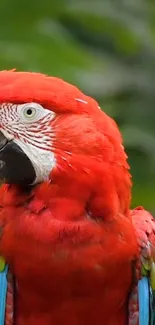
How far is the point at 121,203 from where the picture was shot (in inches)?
85.9

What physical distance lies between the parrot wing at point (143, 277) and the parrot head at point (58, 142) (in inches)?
6.0

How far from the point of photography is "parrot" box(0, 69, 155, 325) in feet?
6.77

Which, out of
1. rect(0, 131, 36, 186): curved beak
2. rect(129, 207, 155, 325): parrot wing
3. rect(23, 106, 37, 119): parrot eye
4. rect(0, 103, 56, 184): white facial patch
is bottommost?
rect(129, 207, 155, 325): parrot wing

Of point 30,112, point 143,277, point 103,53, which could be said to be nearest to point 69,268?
point 143,277

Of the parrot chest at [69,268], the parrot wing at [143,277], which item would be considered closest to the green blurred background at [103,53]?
the parrot wing at [143,277]

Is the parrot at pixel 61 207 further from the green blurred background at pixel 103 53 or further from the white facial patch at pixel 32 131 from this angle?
the green blurred background at pixel 103 53

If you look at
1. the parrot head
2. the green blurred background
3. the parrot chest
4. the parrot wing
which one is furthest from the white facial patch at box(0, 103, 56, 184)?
the green blurred background

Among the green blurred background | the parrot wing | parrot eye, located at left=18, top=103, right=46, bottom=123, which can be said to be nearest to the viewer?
parrot eye, located at left=18, top=103, right=46, bottom=123

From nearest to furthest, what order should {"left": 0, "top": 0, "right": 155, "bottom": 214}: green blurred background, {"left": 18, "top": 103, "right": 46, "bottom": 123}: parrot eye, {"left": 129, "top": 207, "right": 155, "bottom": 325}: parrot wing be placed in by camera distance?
{"left": 18, "top": 103, "right": 46, "bottom": 123}: parrot eye → {"left": 129, "top": 207, "right": 155, "bottom": 325}: parrot wing → {"left": 0, "top": 0, "right": 155, "bottom": 214}: green blurred background

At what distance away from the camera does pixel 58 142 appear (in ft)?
6.86

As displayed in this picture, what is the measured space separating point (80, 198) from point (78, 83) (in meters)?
0.61

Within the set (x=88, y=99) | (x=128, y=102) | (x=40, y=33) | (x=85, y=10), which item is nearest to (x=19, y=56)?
(x=40, y=33)

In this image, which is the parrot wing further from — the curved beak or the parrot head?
the curved beak

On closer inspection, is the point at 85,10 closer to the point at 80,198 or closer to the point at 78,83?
the point at 78,83
